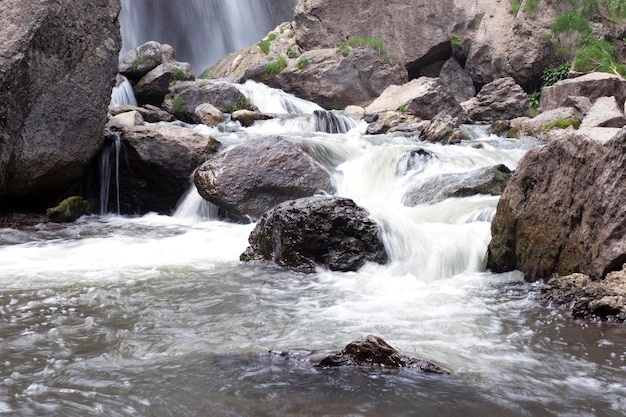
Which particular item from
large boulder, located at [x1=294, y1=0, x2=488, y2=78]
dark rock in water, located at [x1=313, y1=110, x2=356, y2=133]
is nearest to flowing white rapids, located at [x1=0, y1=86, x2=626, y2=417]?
dark rock in water, located at [x1=313, y1=110, x2=356, y2=133]

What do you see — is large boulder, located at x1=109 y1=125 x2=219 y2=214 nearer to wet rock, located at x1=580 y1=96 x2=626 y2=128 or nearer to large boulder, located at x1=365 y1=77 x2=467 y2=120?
large boulder, located at x1=365 y1=77 x2=467 y2=120

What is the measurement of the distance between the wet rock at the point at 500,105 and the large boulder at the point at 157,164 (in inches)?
361

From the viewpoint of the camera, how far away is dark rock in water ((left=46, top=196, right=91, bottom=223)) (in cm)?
884

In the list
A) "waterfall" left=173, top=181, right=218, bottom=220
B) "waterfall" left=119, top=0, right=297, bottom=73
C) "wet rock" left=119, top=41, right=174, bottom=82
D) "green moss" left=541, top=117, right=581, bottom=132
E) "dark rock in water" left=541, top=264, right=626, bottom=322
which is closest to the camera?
"dark rock in water" left=541, top=264, right=626, bottom=322

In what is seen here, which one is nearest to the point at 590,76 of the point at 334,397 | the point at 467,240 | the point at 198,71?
the point at 467,240

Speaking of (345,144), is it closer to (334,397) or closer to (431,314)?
(431,314)

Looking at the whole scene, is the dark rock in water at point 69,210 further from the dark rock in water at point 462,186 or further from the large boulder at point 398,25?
the large boulder at point 398,25

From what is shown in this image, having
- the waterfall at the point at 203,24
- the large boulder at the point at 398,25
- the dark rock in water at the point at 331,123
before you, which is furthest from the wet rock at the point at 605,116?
the waterfall at the point at 203,24

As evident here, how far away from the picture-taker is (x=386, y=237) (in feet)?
20.0

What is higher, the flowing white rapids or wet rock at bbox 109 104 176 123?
wet rock at bbox 109 104 176 123

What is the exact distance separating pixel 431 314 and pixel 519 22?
1837cm

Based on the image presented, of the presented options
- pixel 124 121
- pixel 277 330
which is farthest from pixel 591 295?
pixel 124 121

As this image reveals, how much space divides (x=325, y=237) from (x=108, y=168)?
5.58 meters

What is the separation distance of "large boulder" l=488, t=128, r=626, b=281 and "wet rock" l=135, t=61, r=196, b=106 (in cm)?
1223
